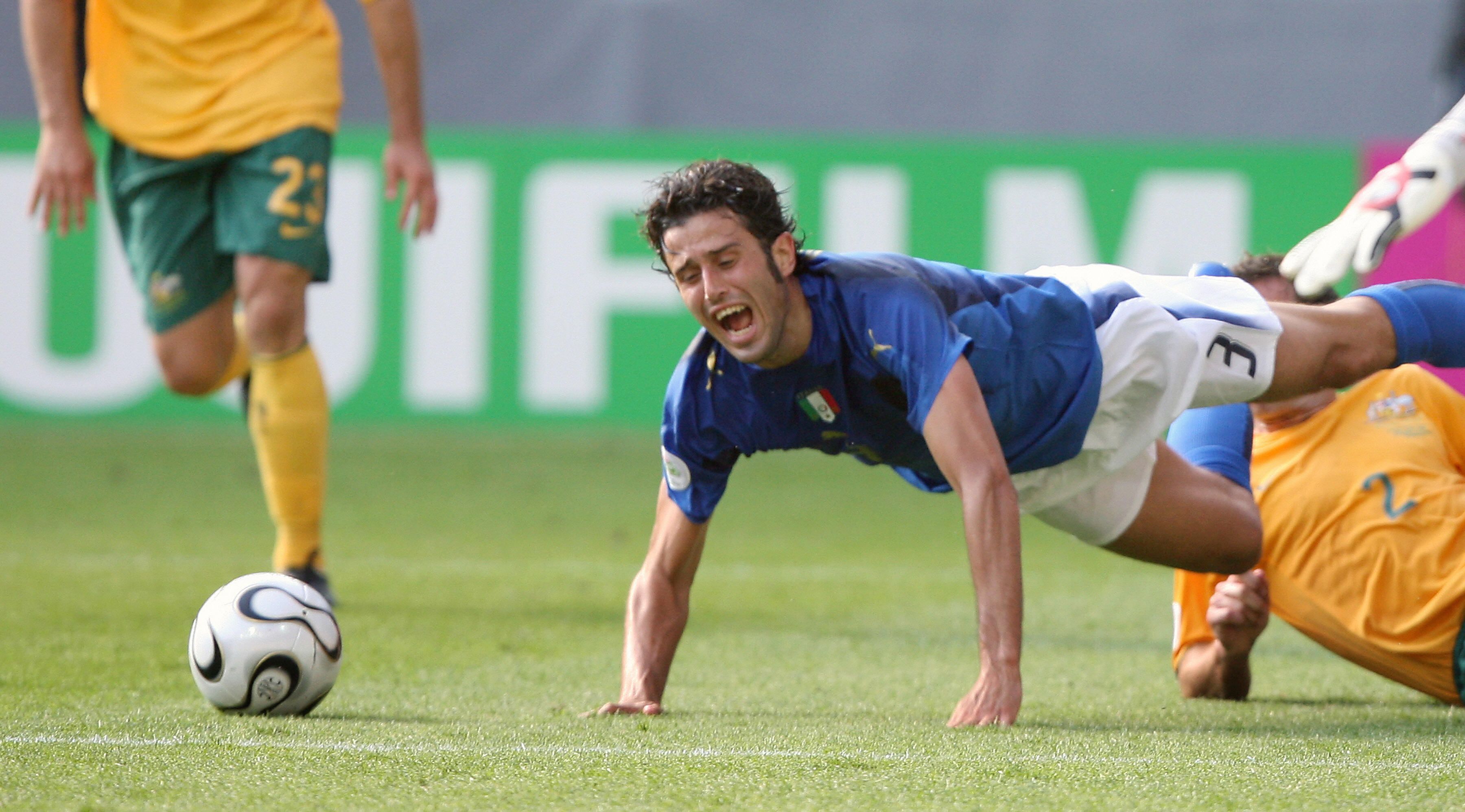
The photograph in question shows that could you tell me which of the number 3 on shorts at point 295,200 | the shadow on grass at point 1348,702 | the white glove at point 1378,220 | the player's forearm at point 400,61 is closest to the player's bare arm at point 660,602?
the shadow on grass at point 1348,702

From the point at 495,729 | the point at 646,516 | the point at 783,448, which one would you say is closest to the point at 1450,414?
the point at 783,448

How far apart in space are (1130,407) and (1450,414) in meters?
0.68

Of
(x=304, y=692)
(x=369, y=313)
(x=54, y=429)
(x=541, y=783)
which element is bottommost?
(x=54, y=429)

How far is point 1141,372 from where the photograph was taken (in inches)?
131

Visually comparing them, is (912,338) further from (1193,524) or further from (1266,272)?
(1266,272)

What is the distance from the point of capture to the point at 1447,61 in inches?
400

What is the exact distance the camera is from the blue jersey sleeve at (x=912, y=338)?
2.92m

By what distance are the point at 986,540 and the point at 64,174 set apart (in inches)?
109

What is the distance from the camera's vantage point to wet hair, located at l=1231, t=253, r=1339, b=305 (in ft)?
12.3

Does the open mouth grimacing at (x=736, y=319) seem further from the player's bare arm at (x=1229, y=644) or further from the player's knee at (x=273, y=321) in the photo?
the player's knee at (x=273, y=321)

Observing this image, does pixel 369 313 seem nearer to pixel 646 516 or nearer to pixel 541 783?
pixel 646 516

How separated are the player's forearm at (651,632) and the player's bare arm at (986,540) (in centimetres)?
63

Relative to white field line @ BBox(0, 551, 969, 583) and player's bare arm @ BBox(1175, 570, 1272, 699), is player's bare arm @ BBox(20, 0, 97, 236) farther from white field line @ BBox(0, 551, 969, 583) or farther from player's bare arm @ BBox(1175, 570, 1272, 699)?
player's bare arm @ BBox(1175, 570, 1272, 699)

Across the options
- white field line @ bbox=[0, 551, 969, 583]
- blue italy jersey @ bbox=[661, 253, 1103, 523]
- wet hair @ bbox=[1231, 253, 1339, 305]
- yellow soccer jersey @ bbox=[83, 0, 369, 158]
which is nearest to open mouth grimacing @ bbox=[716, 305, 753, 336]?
blue italy jersey @ bbox=[661, 253, 1103, 523]
